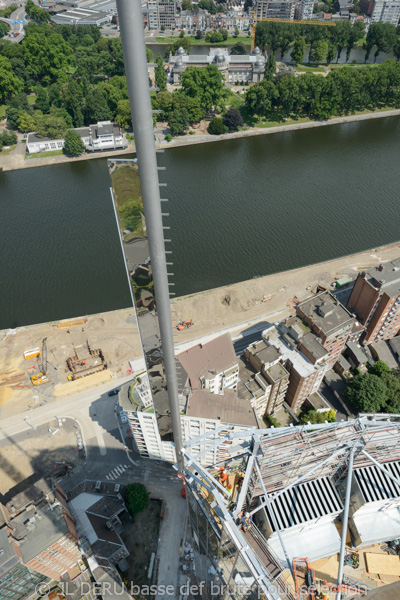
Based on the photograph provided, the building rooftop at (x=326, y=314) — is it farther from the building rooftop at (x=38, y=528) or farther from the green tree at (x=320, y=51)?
the green tree at (x=320, y=51)

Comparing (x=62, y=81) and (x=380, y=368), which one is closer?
(x=380, y=368)

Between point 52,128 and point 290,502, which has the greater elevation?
point 52,128

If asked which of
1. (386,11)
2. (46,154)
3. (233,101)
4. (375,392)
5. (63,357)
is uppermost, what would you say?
(386,11)

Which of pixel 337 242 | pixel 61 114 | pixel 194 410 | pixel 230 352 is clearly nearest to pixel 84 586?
pixel 194 410

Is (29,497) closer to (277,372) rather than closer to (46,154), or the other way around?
(277,372)

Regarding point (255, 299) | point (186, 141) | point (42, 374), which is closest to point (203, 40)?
point (186, 141)

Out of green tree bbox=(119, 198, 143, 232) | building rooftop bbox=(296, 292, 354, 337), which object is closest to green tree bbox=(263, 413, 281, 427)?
building rooftop bbox=(296, 292, 354, 337)

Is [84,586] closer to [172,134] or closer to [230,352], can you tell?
[230,352]
